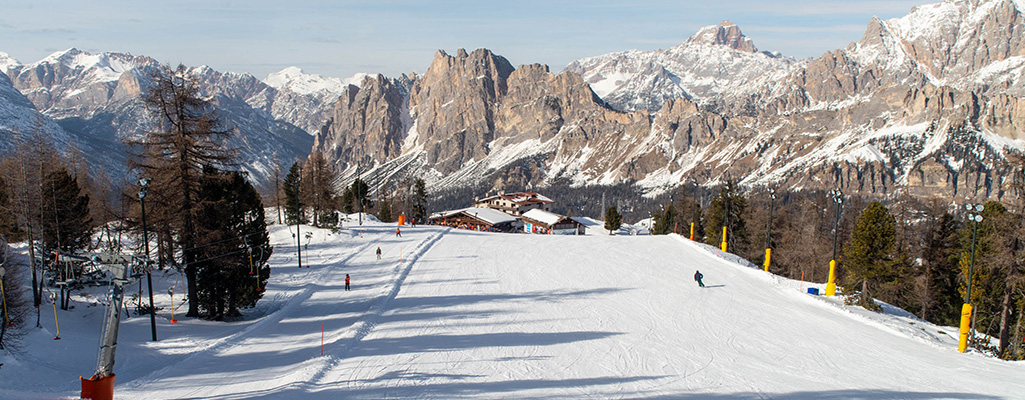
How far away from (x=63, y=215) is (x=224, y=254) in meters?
11.4

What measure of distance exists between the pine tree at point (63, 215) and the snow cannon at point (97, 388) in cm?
1832

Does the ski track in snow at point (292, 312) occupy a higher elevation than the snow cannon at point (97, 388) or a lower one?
lower

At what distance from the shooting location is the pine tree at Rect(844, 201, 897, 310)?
1359 inches

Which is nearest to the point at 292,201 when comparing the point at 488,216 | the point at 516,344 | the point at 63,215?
the point at 63,215

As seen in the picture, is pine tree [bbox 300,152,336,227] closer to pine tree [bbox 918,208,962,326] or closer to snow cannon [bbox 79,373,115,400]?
snow cannon [bbox 79,373,115,400]

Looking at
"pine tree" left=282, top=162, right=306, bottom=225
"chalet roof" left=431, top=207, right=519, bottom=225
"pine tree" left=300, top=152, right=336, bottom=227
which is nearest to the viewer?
"pine tree" left=282, top=162, right=306, bottom=225

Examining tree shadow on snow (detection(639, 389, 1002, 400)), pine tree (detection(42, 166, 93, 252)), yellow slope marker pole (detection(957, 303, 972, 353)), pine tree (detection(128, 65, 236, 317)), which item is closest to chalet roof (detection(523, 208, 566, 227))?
pine tree (detection(42, 166, 93, 252))

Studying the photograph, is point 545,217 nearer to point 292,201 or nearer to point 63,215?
point 292,201

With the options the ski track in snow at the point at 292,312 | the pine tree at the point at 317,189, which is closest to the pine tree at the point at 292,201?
the pine tree at the point at 317,189

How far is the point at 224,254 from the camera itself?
24.5 meters

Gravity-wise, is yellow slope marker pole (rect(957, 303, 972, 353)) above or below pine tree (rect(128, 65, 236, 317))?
below

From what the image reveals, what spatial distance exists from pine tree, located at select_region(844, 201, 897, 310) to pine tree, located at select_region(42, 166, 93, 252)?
145 feet

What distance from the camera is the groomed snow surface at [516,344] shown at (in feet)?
51.9

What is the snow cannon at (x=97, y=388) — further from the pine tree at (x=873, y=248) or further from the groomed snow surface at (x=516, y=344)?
the pine tree at (x=873, y=248)
